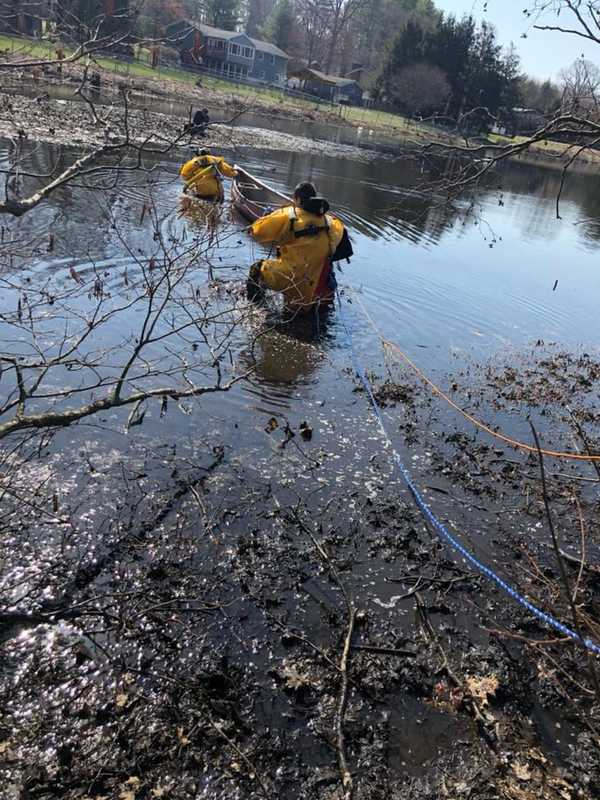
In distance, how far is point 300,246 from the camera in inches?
364

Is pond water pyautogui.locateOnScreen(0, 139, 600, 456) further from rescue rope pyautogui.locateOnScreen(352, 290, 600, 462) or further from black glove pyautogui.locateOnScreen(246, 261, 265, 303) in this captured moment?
black glove pyautogui.locateOnScreen(246, 261, 265, 303)

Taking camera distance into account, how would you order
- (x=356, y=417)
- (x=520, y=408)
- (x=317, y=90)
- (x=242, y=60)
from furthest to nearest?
1. (x=317, y=90)
2. (x=242, y=60)
3. (x=520, y=408)
4. (x=356, y=417)

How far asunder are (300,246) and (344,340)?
1.76 metres

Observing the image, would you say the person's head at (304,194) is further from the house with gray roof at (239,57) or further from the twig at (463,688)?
the house with gray roof at (239,57)

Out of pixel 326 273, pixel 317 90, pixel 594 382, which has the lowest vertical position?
pixel 594 382

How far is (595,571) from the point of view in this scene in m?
5.28

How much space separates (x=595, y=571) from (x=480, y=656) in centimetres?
174

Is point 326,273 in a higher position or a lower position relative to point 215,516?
higher

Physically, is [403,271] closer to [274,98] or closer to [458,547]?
[458,547]

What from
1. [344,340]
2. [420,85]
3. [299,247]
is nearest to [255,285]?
[299,247]

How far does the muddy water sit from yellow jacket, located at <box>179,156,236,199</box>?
1.02m

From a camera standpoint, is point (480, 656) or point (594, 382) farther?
point (594, 382)

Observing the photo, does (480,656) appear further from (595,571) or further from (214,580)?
(214,580)

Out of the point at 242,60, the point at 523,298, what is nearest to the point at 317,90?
the point at 242,60
